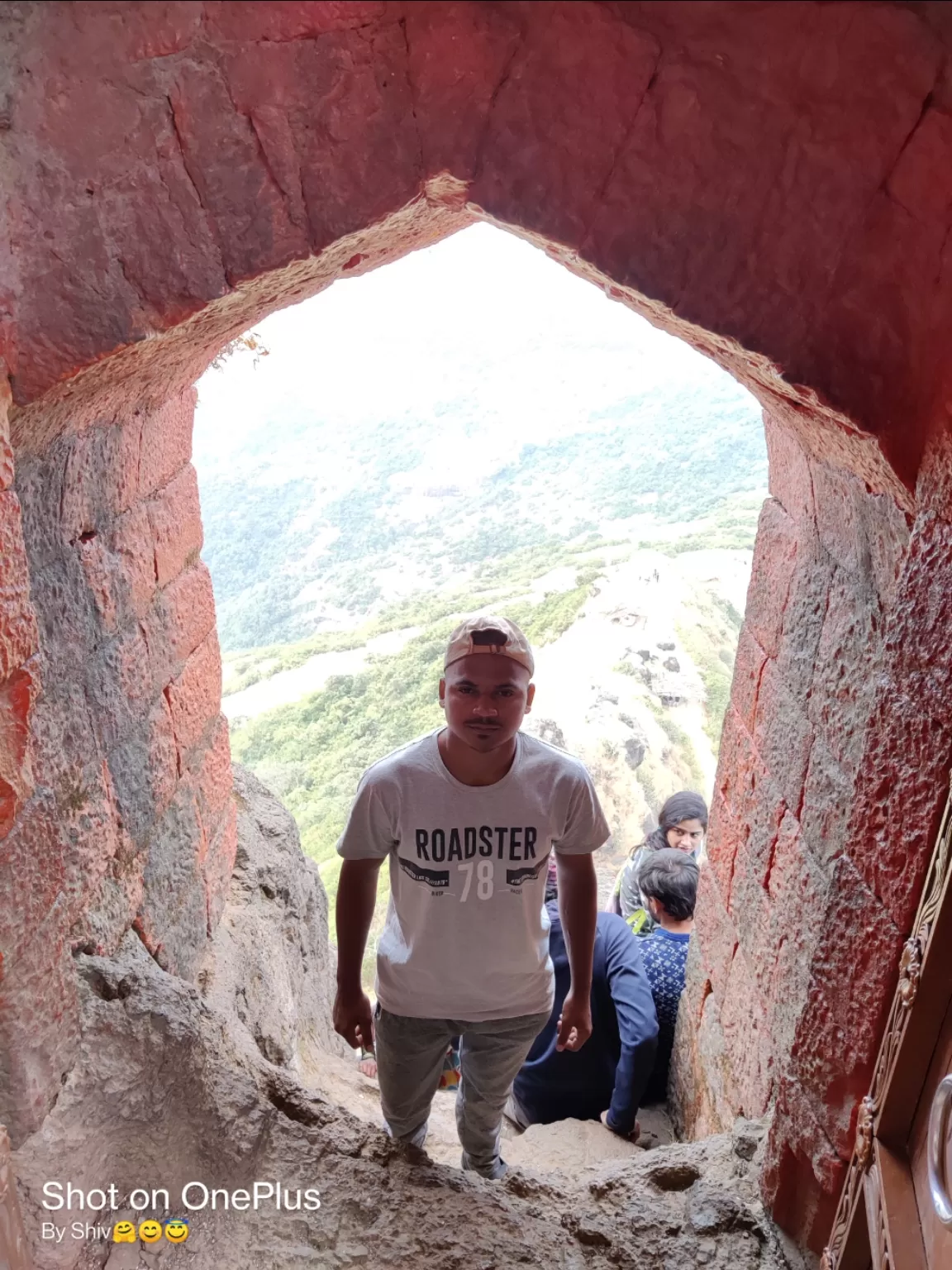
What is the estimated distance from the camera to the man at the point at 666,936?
95.0 inches

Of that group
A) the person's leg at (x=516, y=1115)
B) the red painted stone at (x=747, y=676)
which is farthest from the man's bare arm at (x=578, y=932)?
the person's leg at (x=516, y=1115)

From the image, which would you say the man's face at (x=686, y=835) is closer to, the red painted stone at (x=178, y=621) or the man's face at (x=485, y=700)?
the red painted stone at (x=178, y=621)

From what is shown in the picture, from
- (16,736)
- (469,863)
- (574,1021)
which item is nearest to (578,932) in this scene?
(574,1021)

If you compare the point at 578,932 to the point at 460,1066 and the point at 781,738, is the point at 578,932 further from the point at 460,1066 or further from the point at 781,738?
the point at 781,738

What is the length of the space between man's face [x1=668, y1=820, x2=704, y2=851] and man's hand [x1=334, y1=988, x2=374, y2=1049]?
1996mm

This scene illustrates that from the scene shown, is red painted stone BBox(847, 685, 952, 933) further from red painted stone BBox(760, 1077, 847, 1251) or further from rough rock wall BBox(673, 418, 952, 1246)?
red painted stone BBox(760, 1077, 847, 1251)

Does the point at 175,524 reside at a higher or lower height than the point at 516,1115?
higher

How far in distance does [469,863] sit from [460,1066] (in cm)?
49

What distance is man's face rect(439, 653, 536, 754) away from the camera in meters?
1.39

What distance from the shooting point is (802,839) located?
1582mm

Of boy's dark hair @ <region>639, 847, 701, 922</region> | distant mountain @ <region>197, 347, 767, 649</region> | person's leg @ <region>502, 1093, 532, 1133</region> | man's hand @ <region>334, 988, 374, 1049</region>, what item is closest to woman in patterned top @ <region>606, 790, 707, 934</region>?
boy's dark hair @ <region>639, 847, 701, 922</region>

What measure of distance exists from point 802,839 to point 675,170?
1.13 metres

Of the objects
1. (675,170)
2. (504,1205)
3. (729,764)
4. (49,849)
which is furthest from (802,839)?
(49,849)

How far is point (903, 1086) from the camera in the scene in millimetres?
1075
